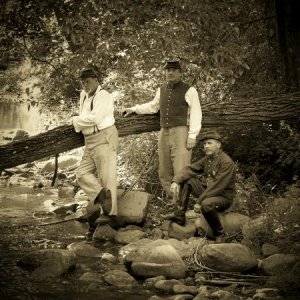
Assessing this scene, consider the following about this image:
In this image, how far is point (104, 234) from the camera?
251 inches

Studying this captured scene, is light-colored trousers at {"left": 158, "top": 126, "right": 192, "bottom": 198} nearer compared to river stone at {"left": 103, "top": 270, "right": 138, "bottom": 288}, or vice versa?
river stone at {"left": 103, "top": 270, "right": 138, "bottom": 288}

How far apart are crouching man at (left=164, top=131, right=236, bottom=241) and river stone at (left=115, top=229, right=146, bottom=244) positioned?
1.77 feet

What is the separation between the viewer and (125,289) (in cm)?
451

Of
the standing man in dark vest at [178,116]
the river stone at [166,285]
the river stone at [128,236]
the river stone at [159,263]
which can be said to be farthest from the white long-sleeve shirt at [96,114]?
the river stone at [166,285]

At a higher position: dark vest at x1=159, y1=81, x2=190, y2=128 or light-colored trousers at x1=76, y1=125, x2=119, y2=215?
dark vest at x1=159, y1=81, x2=190, y2=128

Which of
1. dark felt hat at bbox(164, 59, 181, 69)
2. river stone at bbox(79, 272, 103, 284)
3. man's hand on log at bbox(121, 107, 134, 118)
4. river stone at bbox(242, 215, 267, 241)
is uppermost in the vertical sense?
dark felt hat at bbox(164, 59, 181, 69)

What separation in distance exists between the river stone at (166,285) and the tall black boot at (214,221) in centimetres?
130

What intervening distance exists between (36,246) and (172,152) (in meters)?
2.20

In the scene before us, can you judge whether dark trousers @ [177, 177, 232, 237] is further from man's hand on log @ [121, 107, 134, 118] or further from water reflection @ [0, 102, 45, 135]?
water reflection @ [0, 102, 45, 135]

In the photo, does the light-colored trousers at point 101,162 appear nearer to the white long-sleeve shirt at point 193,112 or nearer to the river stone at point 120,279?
the white long-sleeve shirt at point 193,112

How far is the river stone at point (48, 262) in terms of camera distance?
4797 mm

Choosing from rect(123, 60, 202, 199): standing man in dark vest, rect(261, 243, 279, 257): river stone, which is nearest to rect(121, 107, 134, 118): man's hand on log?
rect(123, 60, 202, 199): standing man in dark vest

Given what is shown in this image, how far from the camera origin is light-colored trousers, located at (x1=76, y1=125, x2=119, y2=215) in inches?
253

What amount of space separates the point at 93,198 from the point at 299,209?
2827mm
